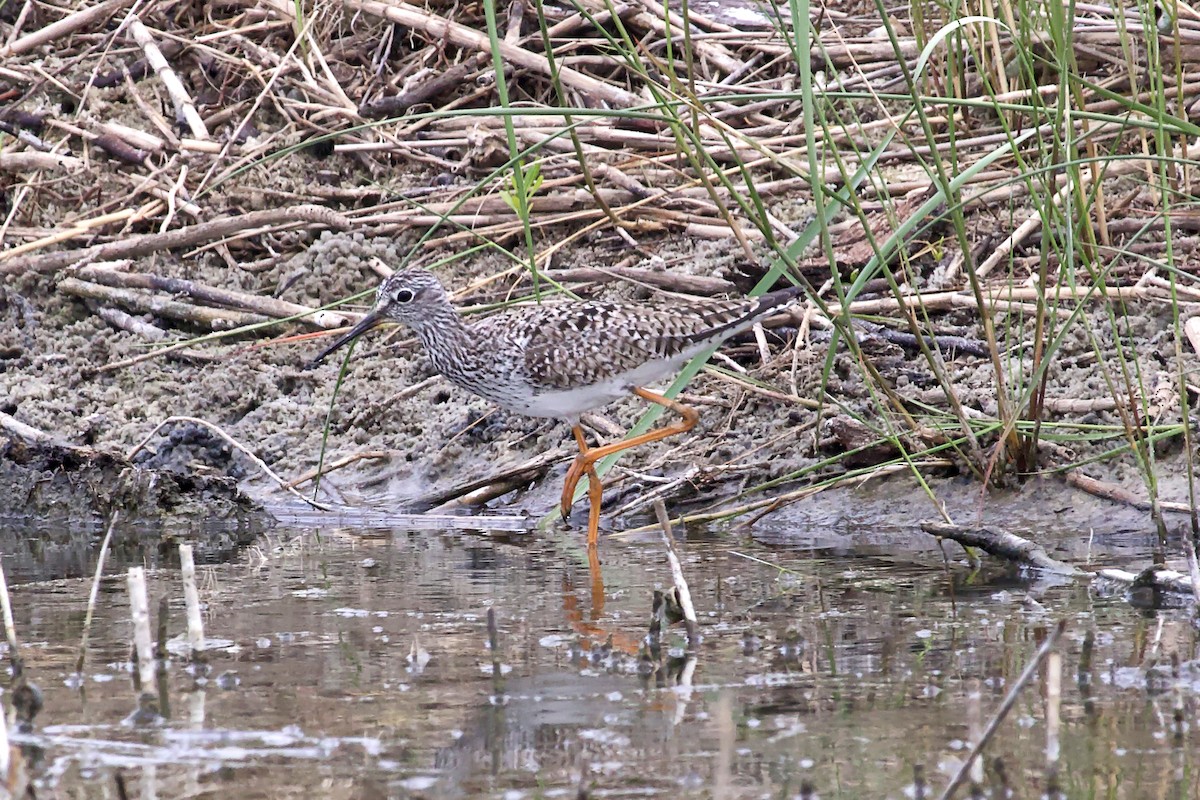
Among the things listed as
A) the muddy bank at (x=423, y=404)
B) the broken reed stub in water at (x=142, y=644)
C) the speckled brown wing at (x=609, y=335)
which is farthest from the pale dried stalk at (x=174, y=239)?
the broken reed stub in water at (x=142, y=644)

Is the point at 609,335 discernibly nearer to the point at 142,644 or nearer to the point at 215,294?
the point at 215,294

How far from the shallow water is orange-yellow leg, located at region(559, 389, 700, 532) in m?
0.63

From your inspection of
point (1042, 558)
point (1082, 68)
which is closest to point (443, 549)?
point (1042, 558)

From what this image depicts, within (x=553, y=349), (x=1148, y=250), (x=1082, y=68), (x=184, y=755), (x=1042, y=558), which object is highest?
(x=1082, y=68)

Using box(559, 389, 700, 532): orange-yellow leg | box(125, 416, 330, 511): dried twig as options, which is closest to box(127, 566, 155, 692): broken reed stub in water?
box(559, 389, 700, 532): orange-yellow leg

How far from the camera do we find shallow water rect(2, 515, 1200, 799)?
3152 millimetres

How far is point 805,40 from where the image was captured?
427cm

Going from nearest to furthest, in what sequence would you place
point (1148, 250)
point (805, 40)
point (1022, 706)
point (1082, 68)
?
1. point (1022, 706)
2. point (805, 40)
3. point (1148, 250)
4. point (1082, 68)

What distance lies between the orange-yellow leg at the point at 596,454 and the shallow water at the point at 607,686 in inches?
24.9

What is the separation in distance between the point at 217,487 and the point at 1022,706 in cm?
420

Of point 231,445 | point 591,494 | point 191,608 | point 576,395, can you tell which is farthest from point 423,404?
point 191,608

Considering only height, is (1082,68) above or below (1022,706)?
above

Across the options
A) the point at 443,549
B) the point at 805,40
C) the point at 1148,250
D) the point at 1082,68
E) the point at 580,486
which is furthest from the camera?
the point at 1082,68

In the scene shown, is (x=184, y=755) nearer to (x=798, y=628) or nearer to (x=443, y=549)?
(x=798, y=628)
